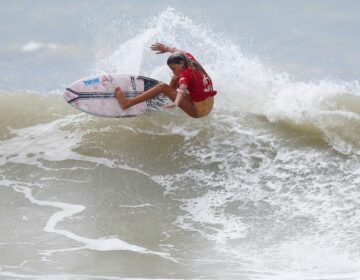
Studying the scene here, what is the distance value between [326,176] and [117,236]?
9.52 feet

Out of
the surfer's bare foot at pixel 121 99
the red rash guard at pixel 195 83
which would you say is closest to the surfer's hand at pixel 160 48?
the red rash guard at pixel 195 83

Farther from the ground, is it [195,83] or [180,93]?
[195,83]

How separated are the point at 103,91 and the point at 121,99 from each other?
10.7 inches

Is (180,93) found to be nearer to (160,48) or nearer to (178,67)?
(178,67)

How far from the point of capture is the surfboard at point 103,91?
335 inches

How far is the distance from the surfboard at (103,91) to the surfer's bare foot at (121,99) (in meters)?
0.05

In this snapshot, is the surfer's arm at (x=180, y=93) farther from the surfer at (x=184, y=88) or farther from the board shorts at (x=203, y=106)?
the board shorts at (x=203, y=106)

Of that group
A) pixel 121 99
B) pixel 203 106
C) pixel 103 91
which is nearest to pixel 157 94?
pixel 121 99

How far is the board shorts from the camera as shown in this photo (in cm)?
838

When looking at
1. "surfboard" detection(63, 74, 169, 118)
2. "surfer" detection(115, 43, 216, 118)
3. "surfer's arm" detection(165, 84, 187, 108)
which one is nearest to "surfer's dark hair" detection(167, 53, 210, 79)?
"surfer" detection(115, 43, 216, 118)

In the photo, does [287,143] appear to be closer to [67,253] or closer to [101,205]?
[101,205]

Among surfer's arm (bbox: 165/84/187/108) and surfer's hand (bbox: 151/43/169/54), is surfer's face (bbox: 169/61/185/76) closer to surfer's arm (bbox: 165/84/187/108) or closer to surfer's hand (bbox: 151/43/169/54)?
surfer's arm (bbox: 165/84/187/108)

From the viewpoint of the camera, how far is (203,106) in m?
8.45

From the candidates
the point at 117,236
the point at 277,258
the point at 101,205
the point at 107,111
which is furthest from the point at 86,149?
the point at 277,258
